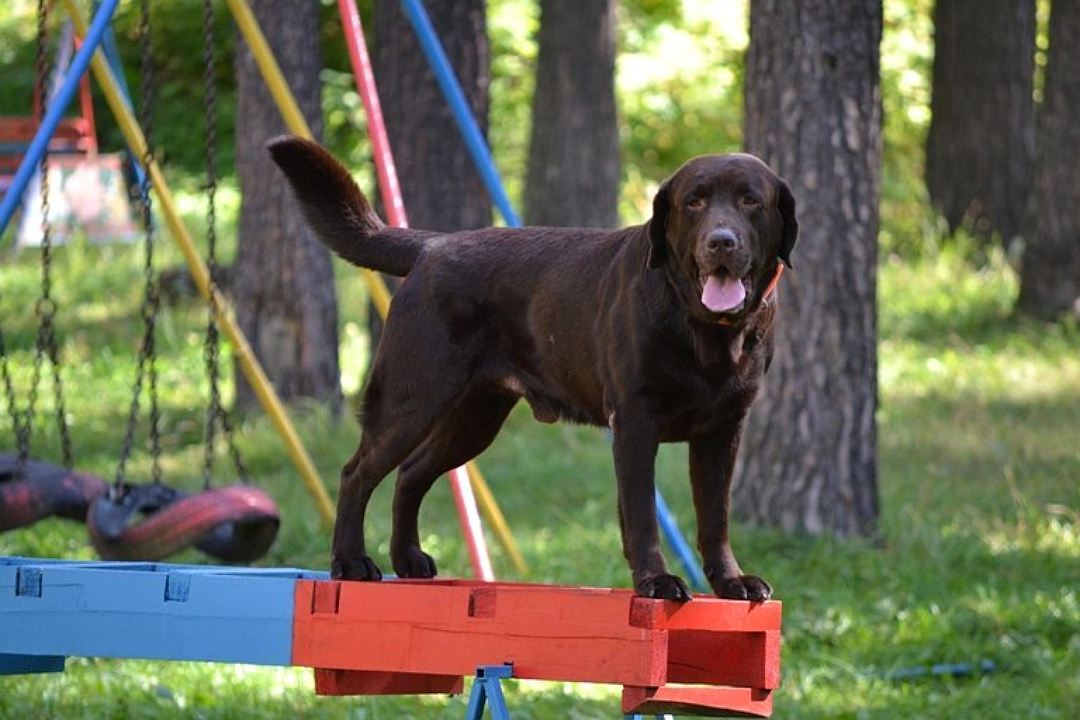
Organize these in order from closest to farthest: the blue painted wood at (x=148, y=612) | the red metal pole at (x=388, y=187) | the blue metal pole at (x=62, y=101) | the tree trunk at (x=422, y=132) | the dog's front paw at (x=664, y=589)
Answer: the dog's front paw at (x=664, y=589), the blue painted wood at (x=148, y=612), the blue metal pole at (x=62, y=101), the red metal pole at (x=388, y=187), the tree trunk at (x=422, y=132)

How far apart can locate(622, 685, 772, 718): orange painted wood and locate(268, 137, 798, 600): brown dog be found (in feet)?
0.85

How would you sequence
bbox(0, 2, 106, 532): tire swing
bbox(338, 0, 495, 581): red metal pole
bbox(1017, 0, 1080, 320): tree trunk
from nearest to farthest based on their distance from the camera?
bbox(0, 2, 106, 532): tire swing, bbox(338, 0, 495, 581): red metal pole, bbox(1017, 0, 1080, 320): tree trunk

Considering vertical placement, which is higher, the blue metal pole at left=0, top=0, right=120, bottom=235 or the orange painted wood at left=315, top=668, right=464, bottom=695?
the blue metal pole at left=0, top=0, right=120, bottom=235

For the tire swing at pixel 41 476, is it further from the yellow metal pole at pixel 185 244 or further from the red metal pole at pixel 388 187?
the red metal pole at pixel 388 187

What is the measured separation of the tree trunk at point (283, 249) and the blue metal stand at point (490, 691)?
6.80m

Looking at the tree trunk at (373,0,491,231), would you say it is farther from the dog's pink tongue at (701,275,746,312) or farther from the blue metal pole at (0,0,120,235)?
the dog's pink tongue at (701,275,746,312)

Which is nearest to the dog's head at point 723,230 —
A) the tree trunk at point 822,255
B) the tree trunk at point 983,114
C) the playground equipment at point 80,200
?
the tree trunk at point 822,255

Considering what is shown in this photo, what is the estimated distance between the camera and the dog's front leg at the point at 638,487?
4.44m

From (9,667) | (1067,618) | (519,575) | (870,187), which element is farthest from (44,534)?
(1067,618)

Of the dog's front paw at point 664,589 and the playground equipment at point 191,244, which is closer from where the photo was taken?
the dog's front paw at point 664,589

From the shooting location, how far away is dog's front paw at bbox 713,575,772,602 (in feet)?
15.1

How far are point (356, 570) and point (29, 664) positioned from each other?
1.11 m

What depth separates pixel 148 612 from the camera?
493 centimetres

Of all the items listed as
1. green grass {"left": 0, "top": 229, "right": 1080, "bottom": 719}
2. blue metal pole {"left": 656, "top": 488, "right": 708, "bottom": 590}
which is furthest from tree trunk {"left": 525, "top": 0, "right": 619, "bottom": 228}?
blue metal pole {"left": 656, "top": 488, "right": 708, "bottom": 590}
